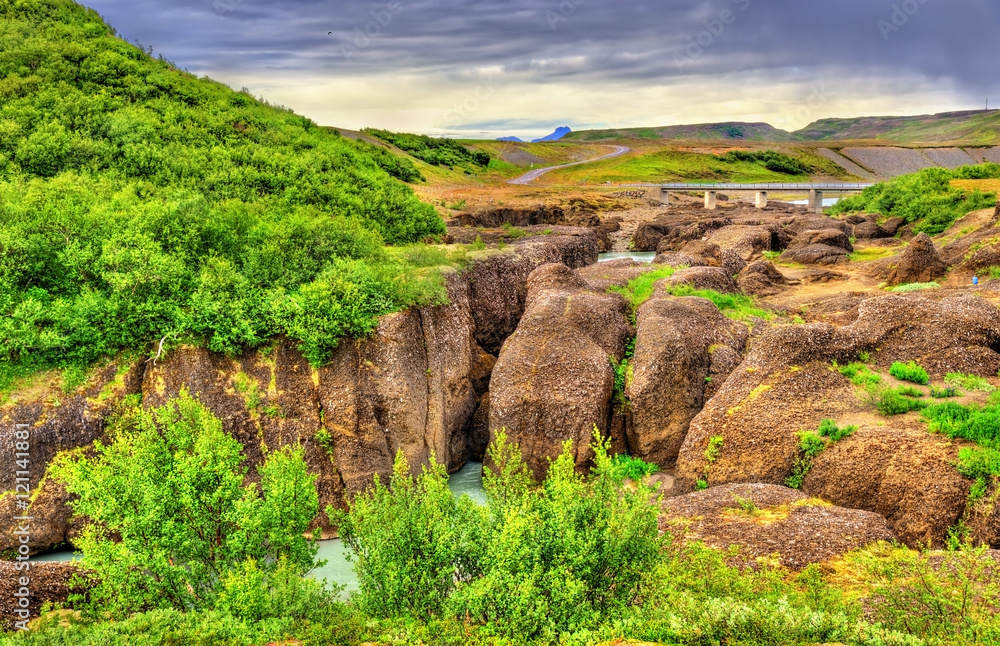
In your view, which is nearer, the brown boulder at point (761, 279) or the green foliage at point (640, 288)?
the green foliage at point (640, 288)

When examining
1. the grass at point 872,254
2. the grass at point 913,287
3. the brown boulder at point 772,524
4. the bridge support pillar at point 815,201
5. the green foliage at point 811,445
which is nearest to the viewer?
the brown boulder at point 772,524

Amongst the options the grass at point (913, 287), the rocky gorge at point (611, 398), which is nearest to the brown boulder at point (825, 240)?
the grass at point (913, 287)

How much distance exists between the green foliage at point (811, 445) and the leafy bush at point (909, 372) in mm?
5268

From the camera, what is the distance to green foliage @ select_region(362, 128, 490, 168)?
5207 inches

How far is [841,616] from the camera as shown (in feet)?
48.0

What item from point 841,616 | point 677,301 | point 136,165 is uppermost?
point 136,165

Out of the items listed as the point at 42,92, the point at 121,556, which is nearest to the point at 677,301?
the point at 121,556

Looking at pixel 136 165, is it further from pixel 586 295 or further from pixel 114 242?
pixel 586 295

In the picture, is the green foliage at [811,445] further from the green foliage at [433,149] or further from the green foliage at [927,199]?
the green foliage at [433,149]

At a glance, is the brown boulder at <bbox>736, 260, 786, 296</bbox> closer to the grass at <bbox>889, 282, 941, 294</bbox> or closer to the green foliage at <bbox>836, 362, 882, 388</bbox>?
the grass at <bbox>889, 282, 941, 294</bbox>

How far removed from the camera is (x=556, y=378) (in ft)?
110

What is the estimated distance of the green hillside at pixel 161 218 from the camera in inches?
1226

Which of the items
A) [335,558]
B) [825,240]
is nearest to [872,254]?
[825,240]

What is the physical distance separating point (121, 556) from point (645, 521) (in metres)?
13.6
